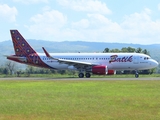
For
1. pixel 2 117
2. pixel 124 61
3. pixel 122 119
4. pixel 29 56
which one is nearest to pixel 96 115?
pixel 122 119

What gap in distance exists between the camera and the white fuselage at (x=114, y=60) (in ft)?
177

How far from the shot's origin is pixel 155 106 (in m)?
18.2

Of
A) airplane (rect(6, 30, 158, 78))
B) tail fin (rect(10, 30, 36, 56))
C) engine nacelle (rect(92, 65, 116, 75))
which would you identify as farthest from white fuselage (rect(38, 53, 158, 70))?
engine nacelle (rect(92, 65, 116, 75))

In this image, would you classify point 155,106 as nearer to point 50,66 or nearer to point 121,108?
point 121,108

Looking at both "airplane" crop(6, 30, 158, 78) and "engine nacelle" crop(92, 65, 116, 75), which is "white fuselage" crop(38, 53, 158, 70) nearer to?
"airplane" crop(6, 30, 158, 78)

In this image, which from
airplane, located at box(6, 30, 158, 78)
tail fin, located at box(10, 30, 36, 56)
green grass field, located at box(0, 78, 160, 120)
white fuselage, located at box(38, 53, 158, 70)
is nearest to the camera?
green grass field, located at box(0, 78, 160, 120)

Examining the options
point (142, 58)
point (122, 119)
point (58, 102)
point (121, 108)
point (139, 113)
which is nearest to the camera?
point (122, 119)

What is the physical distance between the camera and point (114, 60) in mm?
54406

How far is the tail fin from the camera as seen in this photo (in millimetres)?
57409

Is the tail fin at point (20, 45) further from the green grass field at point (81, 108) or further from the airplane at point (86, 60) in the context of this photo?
the green grass field at point (81, 108)

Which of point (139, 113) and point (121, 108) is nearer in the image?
point (139, 113)

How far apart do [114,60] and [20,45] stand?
561 inches

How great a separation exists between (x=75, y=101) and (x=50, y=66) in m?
37.3

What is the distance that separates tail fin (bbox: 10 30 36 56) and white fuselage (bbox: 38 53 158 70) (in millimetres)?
2141
